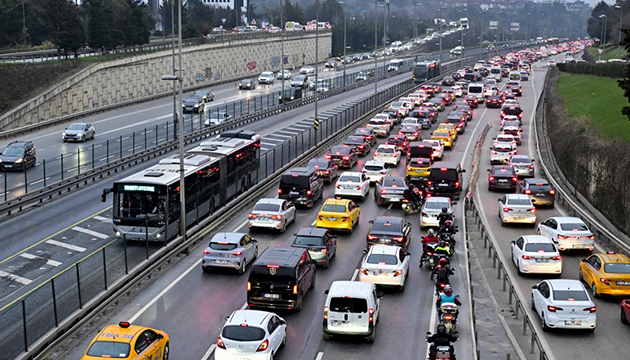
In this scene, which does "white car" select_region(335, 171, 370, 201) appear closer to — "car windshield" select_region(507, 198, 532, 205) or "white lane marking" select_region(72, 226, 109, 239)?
"car windshield" select_region(507, 198, 532, 205)

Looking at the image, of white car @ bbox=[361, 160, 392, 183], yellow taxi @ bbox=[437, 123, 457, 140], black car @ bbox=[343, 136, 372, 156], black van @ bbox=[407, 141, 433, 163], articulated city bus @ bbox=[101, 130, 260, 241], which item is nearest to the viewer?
articulated city bus @ bbox=[101, 130, 260, 241]

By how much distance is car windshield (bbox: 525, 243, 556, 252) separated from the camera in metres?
30.4

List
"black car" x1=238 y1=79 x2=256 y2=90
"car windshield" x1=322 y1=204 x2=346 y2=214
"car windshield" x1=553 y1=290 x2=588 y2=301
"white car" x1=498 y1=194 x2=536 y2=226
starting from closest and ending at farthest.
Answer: "car windshield" x1=553 y1=290 x2=588 y2=301 < "car windshield" x1=322 y1=204 x2=346 y2=214 < "white car" x1=498 y1=194 x2=536 y2=226 < "black car" x1=238 y1=79 x2=256 y2=90

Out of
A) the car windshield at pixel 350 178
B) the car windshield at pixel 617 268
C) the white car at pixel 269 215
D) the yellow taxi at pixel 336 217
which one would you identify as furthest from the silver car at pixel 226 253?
the car windshield at pixel 350 178

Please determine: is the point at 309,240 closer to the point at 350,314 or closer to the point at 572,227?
the point at 350,314

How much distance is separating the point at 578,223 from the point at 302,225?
1180 cm

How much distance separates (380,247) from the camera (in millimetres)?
28297

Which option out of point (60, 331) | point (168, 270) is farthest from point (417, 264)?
point (60, 331)

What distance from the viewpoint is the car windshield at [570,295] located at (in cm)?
2420

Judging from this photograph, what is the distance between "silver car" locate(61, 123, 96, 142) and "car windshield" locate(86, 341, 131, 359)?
4199cm

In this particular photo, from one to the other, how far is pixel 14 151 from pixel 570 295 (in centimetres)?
3374

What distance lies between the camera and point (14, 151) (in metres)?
47.2

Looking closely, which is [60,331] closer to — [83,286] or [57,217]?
[83,286]

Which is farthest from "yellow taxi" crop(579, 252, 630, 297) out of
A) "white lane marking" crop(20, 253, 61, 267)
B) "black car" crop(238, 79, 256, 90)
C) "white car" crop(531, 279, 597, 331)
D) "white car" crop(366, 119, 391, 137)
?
"black car" crop(238, 79, 256, 90)
